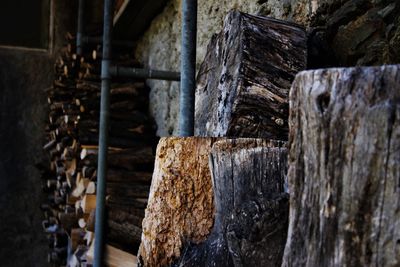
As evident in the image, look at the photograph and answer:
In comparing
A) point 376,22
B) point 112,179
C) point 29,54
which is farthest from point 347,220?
point 29,54

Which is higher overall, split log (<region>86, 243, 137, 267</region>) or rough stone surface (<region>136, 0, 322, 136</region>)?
rough stone surface (<region>136, 0, 322, 136</region>)

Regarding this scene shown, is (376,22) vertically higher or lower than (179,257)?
higher

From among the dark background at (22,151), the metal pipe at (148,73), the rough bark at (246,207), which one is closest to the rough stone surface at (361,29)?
the rough bark at (246,207)

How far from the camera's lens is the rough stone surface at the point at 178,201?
4.05 feet

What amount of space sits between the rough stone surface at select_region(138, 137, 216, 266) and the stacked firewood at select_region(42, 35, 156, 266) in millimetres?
2120

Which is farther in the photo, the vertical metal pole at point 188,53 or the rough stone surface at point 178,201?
the vertical metal pole at point 188,53

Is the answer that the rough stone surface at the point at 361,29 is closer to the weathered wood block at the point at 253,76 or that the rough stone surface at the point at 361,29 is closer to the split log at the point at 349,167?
the weathered wood block at the point at 253,76

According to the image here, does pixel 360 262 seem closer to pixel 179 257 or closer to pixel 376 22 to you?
pixel 179 257

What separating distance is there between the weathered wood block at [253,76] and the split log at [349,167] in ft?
2.21

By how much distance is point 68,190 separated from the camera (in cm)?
482

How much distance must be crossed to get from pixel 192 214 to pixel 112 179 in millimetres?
2793

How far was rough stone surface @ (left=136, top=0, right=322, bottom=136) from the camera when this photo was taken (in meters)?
2.76

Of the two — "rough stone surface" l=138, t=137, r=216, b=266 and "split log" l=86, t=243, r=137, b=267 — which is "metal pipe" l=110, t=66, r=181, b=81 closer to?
"split log" l=86, t=243, r=137, b=267

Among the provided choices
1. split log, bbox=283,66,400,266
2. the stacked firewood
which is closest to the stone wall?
split log, bbox=283,66,400,266
